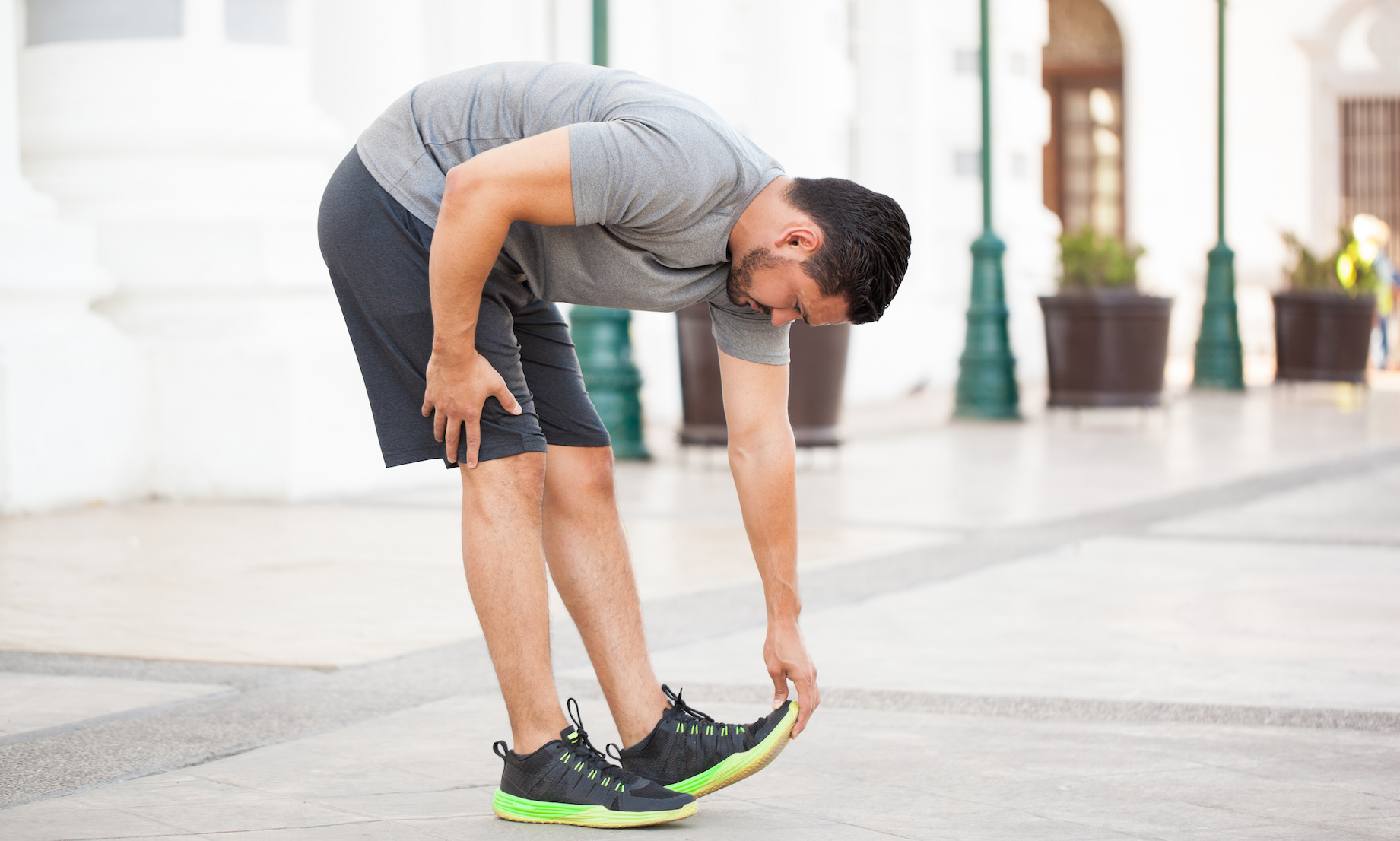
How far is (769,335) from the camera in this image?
299 cm

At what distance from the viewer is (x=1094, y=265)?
11648 mm

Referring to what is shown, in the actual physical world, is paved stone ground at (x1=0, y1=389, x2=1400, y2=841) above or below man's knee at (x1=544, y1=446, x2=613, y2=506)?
below

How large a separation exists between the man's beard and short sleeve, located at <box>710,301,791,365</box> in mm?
59

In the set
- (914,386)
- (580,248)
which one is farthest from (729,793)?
(914,386)

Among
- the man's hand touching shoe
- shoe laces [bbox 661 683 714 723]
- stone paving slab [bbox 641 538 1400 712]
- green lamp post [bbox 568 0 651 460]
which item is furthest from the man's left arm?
green lamp post [bbox 568 0 651 460]

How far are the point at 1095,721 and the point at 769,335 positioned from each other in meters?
1.18

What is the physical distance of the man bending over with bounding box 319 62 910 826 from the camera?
8.79ft

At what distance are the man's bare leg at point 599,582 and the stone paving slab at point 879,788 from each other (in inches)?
8.7

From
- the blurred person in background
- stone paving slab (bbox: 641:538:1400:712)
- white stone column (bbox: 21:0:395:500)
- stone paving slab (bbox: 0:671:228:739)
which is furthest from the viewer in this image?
the blurred person in background

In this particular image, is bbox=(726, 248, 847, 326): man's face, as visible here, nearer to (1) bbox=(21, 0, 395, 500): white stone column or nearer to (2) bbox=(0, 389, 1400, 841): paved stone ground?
(2) bbox=(0, 389, 1400, 841): paved stone ground

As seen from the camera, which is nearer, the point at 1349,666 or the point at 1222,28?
the point at 1349,666

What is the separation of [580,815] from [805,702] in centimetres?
42

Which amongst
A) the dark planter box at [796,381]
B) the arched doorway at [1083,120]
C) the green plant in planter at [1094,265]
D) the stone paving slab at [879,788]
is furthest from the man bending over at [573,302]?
the arched doorway at [1083,120]

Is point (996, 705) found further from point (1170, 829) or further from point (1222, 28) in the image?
point (1222, 28)
